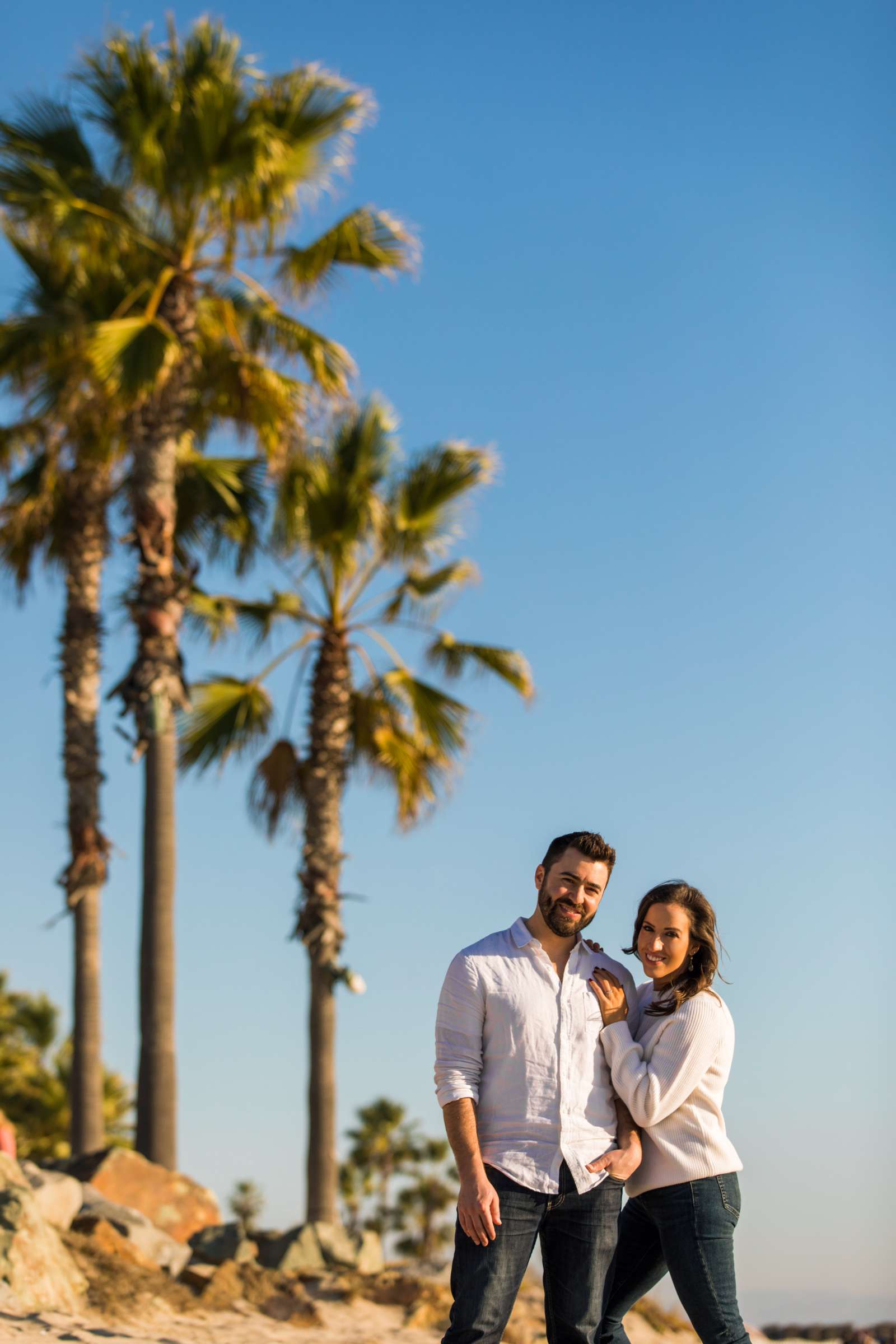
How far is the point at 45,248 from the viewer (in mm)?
13680

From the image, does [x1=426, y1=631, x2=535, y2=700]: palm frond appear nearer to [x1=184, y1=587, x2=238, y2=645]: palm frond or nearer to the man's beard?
[x1=184, y1=587, x2=238, y2=645]: palm frond

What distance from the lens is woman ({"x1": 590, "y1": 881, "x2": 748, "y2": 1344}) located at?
363cm

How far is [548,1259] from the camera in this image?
144 inches

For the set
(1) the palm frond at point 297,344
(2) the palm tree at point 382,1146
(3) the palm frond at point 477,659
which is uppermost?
(1) the palm frond at point 297,344

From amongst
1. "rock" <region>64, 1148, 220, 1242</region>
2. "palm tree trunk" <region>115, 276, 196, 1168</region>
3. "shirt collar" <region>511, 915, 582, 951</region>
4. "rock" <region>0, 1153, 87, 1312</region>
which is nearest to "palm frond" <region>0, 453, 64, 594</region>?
"palm tree trunk" <region>115, 276, 196, 1168</region>

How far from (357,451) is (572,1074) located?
36.1 ft

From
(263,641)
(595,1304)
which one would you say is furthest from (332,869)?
(595,1304)

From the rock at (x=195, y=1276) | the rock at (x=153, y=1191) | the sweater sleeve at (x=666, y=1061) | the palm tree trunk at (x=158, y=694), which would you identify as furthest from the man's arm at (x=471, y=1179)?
the palm tree trunk at (x=158, y=694)

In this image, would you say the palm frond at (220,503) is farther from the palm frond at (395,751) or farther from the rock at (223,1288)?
the rock at (223,1288)

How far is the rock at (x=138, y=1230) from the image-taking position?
8414 millimetres

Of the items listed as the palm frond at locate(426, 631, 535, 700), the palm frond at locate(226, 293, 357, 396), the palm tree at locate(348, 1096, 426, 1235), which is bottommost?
the palm tree at locate(348, 1096, 426, 1235)

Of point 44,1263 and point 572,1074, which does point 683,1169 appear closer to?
point 572,1074

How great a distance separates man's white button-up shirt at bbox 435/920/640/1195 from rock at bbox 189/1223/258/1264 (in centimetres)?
637

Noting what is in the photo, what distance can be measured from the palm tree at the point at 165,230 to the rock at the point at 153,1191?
5.05ft
